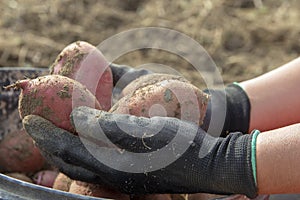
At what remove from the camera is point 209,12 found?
325 centimetres

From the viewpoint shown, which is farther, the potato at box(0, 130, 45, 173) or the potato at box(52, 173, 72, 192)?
the potato at box(0, 130, 45, 173)

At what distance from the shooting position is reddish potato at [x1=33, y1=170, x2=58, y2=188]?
157 centimetres

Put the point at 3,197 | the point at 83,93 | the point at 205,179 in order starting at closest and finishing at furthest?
the point at 3,197 → the point at 205,179 → the point at 83,93

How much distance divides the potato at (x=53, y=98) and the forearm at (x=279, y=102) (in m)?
0.54

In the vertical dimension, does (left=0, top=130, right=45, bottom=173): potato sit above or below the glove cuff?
below

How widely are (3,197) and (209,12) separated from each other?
7.87ft

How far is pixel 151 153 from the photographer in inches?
43.8

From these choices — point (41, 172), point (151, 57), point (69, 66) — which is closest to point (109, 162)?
point (69, 66)

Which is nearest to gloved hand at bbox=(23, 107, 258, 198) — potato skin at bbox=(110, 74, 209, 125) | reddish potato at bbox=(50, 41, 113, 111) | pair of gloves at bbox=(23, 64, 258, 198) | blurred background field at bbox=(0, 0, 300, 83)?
pair of gloves at bbox=(23, 64, 258, 198)

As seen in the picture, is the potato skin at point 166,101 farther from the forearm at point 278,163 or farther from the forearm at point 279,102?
the forearm at point 279,102

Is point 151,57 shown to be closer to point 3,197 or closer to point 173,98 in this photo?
point 173,98

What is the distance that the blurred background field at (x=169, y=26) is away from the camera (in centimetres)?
281

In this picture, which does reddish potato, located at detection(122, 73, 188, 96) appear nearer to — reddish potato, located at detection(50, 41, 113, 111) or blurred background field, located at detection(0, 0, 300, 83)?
reddish potato, located at detection(50, 41, 113, 111)

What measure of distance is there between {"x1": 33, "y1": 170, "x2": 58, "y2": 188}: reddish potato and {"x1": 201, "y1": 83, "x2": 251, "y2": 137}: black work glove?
43cm
